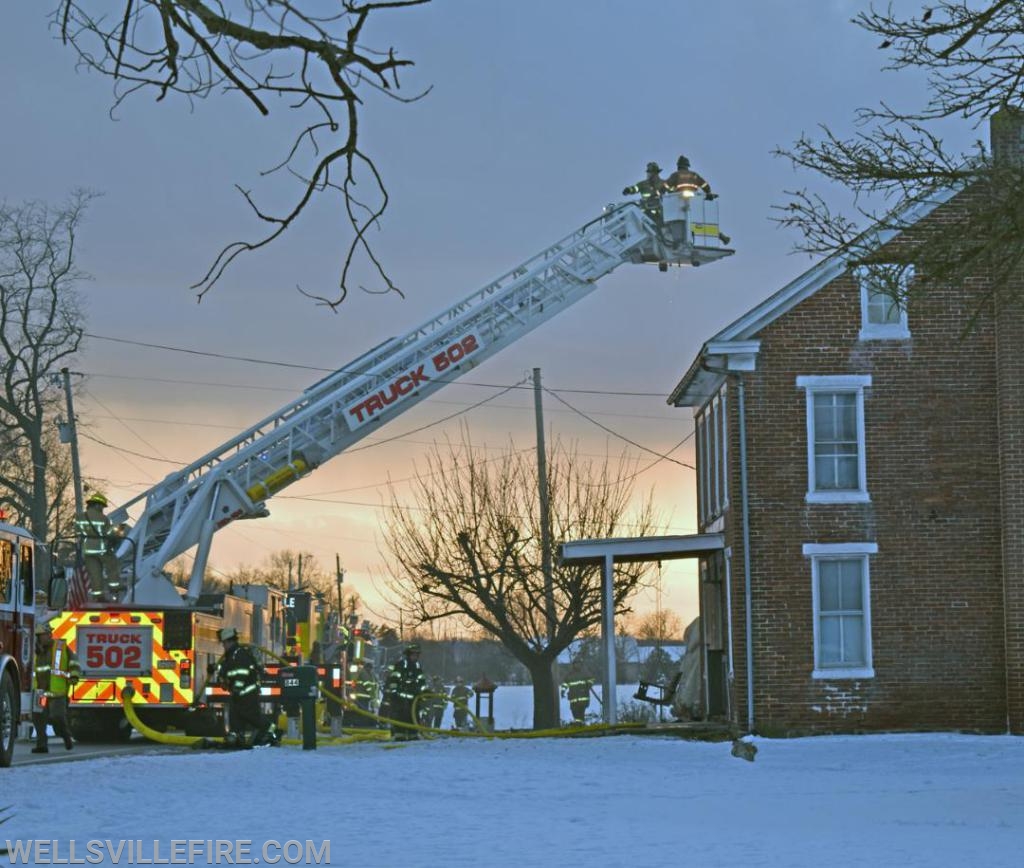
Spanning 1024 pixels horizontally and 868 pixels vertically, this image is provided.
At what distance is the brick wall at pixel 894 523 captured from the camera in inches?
890

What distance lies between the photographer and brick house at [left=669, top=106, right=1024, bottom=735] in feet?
74.1

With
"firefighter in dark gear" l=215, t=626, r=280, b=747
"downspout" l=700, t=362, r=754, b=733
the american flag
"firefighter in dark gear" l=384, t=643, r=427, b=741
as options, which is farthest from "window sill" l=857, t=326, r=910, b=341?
the american flag

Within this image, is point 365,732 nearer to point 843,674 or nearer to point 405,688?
point 405,688

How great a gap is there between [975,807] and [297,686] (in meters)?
8.70

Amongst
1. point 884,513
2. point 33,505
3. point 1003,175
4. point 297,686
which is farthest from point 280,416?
point 33,505

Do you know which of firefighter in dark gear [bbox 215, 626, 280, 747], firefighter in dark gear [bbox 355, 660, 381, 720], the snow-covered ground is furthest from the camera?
firefighter in dark gear [bbox 355, 660, 381, 720]

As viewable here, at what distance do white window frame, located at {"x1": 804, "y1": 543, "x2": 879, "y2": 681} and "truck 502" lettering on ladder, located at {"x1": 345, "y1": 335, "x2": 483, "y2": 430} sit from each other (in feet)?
17.5

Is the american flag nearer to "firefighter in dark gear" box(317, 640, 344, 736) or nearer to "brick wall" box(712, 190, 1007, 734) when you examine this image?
"firefighter in dark gear" box(317, 640, 344, 736)

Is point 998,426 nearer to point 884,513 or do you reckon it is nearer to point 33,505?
point 884,513

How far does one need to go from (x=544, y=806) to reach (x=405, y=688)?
10.4m

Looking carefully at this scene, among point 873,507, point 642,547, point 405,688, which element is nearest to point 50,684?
point 405,688

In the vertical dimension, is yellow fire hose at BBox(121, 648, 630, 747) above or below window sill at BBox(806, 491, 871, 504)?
below

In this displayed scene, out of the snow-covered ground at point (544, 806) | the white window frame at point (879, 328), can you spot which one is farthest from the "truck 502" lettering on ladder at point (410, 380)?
the white window frame at point (879, 328)

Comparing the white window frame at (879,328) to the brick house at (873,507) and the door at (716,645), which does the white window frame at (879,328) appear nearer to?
the brick house at (873,507)
